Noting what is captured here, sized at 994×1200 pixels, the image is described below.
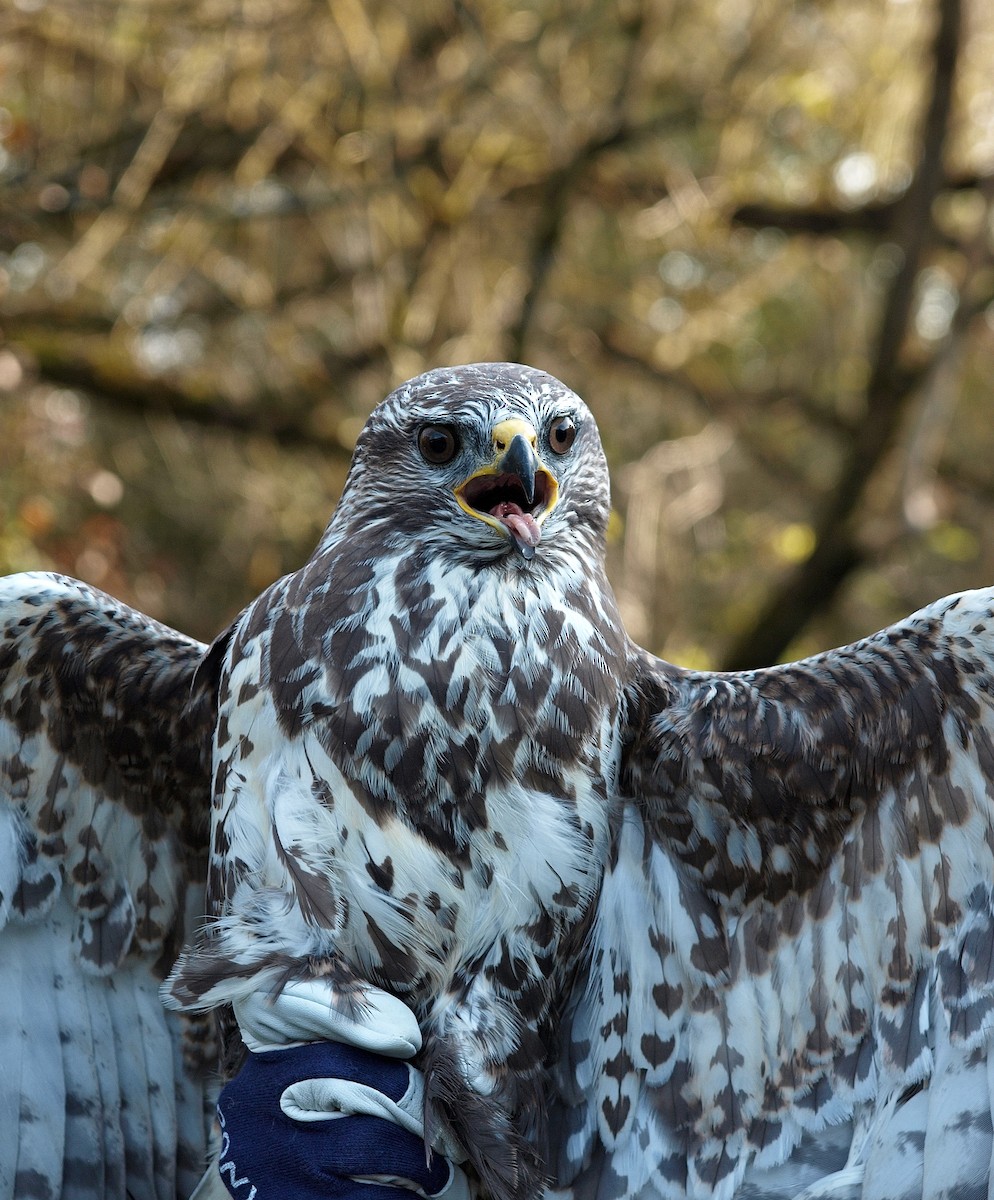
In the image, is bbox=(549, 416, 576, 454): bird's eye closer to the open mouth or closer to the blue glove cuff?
the open mouth

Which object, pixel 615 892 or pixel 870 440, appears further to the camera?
pixel 870 440

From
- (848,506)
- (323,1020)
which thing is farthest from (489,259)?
(323,1020)

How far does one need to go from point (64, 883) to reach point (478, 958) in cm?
91

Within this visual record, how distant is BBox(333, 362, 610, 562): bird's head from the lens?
2307 millimetres

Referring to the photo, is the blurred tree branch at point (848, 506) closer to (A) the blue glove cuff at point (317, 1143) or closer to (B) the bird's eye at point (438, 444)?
(B) the bird's eye at point (438, 444)

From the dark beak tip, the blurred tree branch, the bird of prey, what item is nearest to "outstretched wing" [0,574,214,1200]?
the bird of prey

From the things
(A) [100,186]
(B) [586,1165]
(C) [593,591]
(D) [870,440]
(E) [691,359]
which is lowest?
(B) [586,1165]

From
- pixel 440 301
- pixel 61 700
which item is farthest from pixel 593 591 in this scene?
pixel 440 301

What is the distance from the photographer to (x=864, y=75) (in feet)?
20.1

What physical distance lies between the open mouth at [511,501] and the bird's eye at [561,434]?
0.33 ft

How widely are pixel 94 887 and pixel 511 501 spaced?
1.15m

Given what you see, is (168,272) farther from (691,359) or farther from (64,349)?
(691,359)

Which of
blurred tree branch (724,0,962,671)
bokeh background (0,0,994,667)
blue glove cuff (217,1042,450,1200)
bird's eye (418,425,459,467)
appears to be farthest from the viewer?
blurred tree branch (724,0,962,671)

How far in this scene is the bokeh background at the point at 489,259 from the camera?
18.2ft
